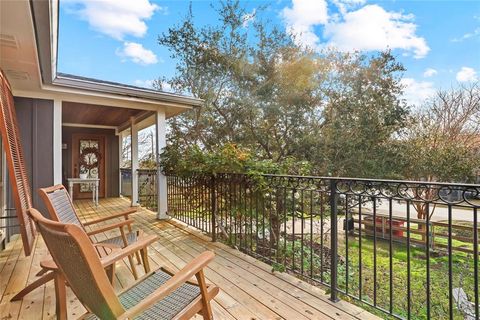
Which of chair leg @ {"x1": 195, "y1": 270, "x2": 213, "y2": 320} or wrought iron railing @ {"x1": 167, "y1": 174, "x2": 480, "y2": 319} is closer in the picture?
chair leg @ {"x1": 195, "y1": 270, "x2": 213, "y2": 320}

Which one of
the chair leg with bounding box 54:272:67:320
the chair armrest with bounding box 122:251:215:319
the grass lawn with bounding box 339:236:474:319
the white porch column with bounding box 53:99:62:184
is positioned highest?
the white porch column with bounding box 53:99:62:184

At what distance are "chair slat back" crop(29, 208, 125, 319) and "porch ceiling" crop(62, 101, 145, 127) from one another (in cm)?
526

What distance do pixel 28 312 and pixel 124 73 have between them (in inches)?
580

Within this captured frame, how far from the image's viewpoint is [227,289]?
2.53 m

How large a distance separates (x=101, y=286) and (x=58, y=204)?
1455 millimetres

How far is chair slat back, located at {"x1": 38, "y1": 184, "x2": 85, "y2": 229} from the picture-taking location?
6.81ft

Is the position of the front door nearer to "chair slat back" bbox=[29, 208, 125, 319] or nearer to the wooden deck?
the wooden deck

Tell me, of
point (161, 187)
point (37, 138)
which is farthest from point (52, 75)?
point (161, 187)

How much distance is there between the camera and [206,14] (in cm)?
1145

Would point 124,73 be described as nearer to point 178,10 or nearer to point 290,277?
point 178,10

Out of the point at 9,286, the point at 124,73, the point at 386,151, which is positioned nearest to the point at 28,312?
the point at 9,286

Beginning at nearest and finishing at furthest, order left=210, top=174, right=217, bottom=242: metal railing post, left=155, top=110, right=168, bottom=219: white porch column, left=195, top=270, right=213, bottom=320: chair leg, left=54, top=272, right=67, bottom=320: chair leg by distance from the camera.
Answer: left=195, top=270, right=213, bottom=320: chair leg < left=54, top=272, right=67, bottom=320: chair leg < left=210, top=174, right=217, bottom=242: metal railing post < left=155, top=110, right=168, bottom=219: white porch column

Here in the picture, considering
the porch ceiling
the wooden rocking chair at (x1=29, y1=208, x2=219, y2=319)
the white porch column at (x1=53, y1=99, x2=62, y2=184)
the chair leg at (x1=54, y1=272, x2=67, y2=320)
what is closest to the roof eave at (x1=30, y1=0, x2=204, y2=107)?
the white porch column at (x1=53, y1=99, x2=62, y2=184)

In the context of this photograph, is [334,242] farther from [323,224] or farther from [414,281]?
[414,281]
